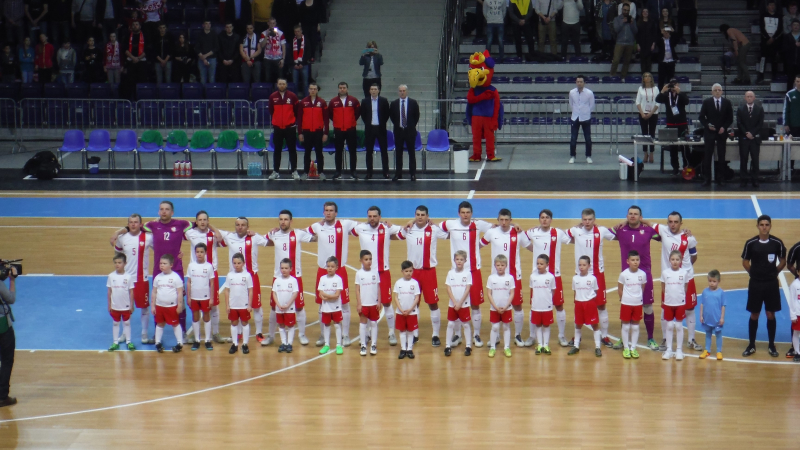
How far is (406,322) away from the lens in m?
14.0

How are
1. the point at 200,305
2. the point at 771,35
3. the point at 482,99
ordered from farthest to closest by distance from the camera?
the point at 771,35, the point at 482,99, the point at 200,305

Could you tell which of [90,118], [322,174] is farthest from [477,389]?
[90,118]

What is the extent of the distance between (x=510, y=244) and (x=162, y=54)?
1936cm

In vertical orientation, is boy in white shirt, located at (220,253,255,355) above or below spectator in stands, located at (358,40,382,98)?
below

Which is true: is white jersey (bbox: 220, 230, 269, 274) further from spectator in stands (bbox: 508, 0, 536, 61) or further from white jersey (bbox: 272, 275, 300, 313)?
spectator in stands (bbox: 508, 0, 536, 61)

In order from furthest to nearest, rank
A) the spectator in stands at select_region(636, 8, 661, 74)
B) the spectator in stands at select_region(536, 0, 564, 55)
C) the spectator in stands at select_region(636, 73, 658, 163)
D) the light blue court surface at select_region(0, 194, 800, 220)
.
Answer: the spectator in stands at select_region(536, 0, 564, 55), the spectator in stands at select_region(636, 8, 661, 74), the spectator in stands at select_region(636, 73, 658, 163), the light blue court surface at select_region(0, 194, 800, 220)

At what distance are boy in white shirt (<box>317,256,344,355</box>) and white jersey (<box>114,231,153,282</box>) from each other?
2.67 m

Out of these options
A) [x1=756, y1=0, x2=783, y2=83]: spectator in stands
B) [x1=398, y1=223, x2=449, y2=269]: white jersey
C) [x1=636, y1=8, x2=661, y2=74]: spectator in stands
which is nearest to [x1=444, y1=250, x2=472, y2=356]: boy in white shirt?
[x1=398, y1=223, x2=449, y2=269]: white jersey

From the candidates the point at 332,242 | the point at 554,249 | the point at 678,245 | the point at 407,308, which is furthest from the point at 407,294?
the point at 678,245

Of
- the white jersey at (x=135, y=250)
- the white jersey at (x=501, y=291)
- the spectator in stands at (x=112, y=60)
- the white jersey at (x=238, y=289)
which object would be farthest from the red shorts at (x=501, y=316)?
the spectator in stands at (x=112, y=60)

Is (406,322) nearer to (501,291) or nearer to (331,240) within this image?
(501,291)

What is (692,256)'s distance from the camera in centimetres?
1417

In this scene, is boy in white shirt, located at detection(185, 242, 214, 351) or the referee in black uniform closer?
the referee in black uniform

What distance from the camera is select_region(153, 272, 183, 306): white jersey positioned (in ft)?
46.4
